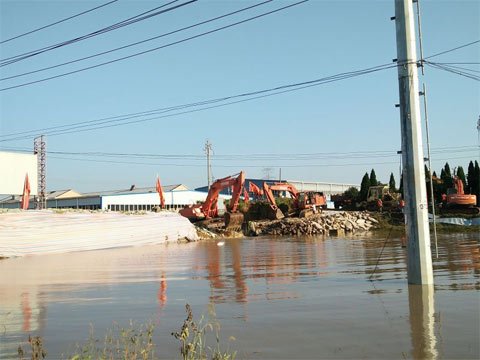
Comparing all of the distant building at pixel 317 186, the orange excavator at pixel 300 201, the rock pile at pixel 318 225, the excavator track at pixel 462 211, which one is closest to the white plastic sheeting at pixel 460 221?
the excavator track at pixel 462 211

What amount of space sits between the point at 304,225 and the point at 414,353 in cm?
3798

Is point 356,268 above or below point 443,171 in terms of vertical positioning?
below

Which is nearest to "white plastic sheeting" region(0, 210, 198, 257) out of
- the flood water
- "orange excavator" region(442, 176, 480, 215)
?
the flood water

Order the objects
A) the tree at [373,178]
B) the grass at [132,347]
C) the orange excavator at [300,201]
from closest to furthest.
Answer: the grass at [132,347], the orange excavator at [300,201], the tree at [373,178]

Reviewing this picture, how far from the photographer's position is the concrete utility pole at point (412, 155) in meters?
9.21

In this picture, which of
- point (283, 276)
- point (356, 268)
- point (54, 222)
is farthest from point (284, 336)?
point (54, 222)

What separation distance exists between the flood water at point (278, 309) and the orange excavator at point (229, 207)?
29.0 meters

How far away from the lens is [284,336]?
21.2 ft

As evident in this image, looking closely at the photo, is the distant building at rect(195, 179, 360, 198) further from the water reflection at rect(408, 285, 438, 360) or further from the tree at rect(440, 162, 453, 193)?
the water reflection at rect(408, 285, 438, 360)

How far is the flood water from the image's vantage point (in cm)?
600

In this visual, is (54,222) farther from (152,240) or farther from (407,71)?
(407,71)

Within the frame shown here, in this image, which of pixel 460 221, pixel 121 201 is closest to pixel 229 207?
pixel 460 221

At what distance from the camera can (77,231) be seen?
26.8m

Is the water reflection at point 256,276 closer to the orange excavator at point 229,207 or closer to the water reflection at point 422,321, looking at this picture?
the water reflection at point 422,321
